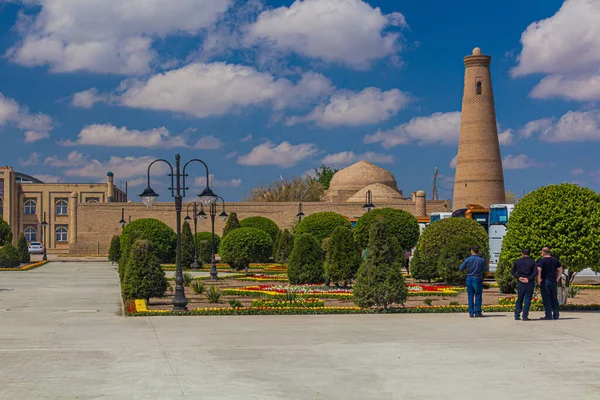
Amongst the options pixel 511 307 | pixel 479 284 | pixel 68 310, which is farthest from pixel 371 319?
pixel 68 310

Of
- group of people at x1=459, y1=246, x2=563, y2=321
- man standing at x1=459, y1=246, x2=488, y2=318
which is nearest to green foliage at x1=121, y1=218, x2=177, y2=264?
man standing at x1=459, y1=246, x2=488, y2=318

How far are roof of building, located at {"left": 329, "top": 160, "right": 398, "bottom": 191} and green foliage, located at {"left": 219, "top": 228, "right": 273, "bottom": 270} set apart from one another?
117 feet

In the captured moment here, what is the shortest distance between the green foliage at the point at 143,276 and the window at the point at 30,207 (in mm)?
61627

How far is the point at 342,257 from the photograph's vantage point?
22.1 metres

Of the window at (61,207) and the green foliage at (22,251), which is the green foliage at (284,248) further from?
the window at (61,207)

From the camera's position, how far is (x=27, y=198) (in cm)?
7600

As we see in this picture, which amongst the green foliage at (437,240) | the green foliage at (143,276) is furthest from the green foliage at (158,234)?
the green foliage at (143,276)

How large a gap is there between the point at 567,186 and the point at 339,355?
314 inches

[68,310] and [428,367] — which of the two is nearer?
[428,367]

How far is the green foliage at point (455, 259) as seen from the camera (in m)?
23.9

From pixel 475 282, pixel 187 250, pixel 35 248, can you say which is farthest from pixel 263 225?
pixel 475 282

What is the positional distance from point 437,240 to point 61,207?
5698 cm

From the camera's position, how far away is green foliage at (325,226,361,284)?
22.0 metres

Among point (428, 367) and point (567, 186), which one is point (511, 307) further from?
point (428, 367)
